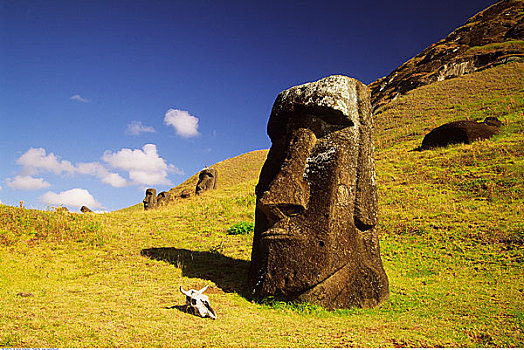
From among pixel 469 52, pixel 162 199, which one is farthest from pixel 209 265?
pixel 469 52

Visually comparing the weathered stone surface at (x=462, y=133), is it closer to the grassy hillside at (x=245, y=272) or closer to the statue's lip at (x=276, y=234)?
the grassy hillside at (x=245, y=272)

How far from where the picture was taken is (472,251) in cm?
952

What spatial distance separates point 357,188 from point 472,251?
4884mm

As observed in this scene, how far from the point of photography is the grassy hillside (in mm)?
4602

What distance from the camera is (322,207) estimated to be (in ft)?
21.5

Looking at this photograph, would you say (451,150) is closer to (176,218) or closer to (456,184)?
(456,184)

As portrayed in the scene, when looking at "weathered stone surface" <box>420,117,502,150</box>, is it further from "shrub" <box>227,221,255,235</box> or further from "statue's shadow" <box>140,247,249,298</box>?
"statue's shadow" <box>140,247,249,298</box>

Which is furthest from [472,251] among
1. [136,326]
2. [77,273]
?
[77,273]

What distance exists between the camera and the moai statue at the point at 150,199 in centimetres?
2850

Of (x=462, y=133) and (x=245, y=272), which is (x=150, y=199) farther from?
(x=462, y=133)

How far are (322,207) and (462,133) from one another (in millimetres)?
17675

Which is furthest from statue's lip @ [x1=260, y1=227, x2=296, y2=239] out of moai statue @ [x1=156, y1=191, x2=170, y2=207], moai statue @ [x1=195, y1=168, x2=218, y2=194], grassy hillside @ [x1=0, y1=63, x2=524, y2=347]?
moai statue @ [x1=156, y1=191, x2=170, y2=207]

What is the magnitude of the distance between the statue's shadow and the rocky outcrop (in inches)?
1779

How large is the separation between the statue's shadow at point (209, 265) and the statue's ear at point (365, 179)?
2.87 metres
